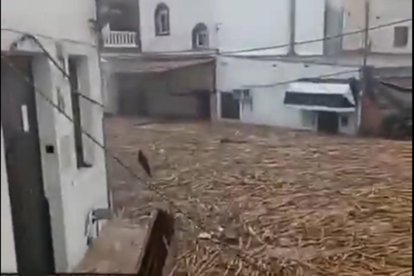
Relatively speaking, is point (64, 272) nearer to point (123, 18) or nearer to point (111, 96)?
point (111, 96)

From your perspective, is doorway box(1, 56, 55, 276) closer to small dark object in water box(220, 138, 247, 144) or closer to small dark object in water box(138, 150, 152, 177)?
small dark object in water box(138, 150, 152, 177)

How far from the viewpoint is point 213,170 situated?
40.9 inches

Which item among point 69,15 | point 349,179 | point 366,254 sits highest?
point 69,15

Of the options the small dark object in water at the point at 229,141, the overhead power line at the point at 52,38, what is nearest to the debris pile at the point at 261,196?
the small dark object in water at the point at 229,141

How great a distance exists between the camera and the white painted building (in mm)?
586

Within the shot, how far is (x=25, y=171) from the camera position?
0.73m

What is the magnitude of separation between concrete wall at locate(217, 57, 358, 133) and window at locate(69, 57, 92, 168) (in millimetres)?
250

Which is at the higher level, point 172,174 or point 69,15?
point 69,15

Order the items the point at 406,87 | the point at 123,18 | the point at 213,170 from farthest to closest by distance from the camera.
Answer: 1. the point at 213,170
2. the point at 123,18
3. the point at 406,87

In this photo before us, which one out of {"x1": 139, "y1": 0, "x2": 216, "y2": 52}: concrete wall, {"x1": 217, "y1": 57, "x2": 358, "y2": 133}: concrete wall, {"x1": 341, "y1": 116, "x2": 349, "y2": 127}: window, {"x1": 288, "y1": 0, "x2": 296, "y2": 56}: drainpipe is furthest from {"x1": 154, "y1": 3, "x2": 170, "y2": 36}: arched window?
{"x1": 341, "y1": 116, "x2": 349, "y2": 127}: window

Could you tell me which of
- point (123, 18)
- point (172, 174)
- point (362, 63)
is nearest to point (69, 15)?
point (123, 18)

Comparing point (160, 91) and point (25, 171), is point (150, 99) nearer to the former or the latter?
point (160, 91)

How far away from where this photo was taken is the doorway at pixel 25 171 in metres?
0.56

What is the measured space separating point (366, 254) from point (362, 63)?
1.11 feet
